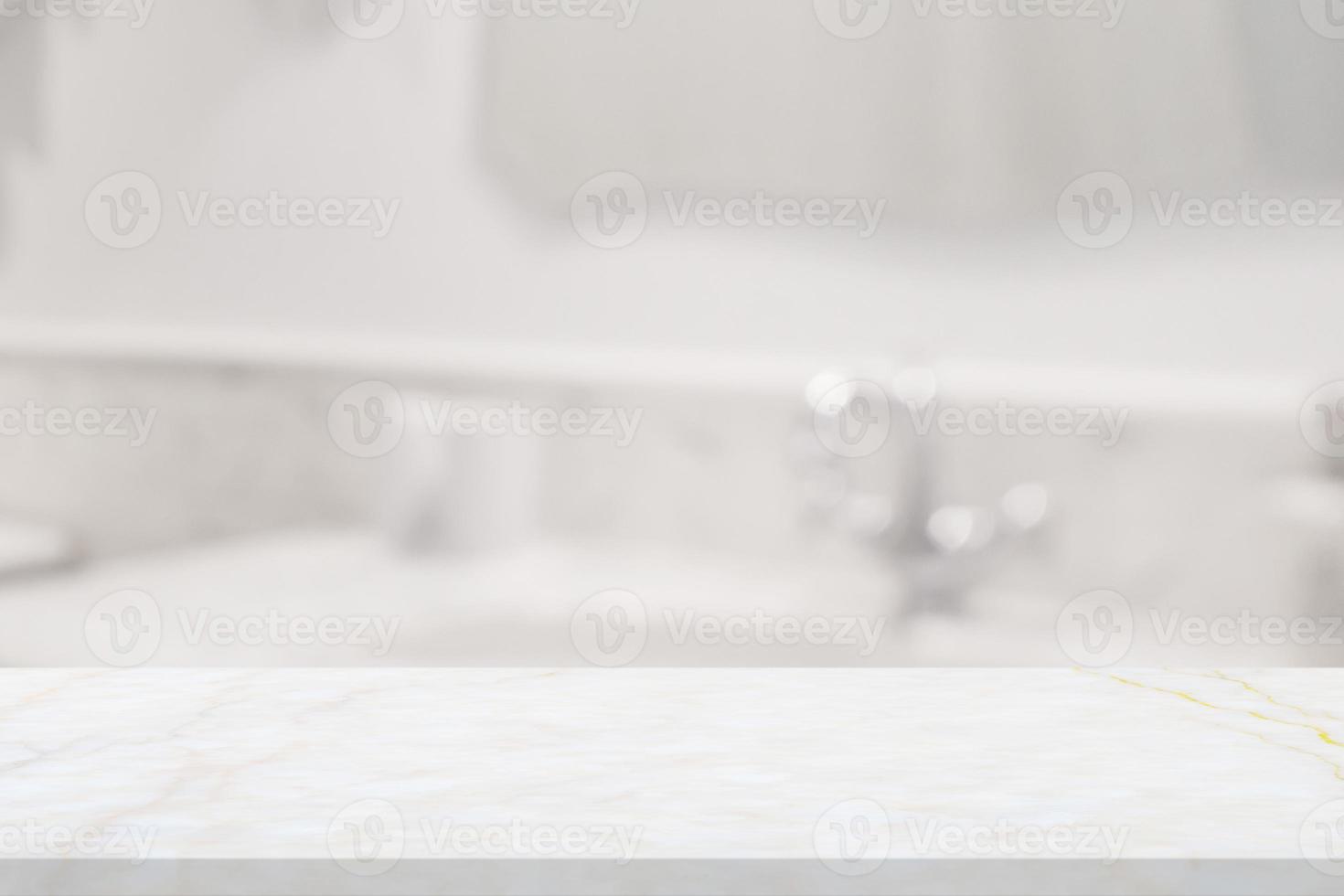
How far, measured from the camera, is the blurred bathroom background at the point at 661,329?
1.12 meters

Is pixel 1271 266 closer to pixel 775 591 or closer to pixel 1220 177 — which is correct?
pixel 1220 177

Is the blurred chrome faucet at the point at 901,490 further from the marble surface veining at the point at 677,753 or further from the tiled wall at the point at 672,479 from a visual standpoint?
the marble surface veining at the point at 677,753

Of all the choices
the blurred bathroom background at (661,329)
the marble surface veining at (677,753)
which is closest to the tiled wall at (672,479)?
the blurred bathroom background at (661,329)

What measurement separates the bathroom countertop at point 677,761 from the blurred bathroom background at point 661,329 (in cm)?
11

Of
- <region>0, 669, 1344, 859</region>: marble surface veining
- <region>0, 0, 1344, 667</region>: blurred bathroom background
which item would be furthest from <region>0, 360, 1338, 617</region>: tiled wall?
<region>0, 669, 1344, 859</region>: marble surface veining

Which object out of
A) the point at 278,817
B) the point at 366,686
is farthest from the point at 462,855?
the point at 366,686

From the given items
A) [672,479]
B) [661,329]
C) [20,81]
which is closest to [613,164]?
[661,329]

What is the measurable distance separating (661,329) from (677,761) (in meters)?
0.52

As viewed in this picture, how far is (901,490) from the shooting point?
1145 mm

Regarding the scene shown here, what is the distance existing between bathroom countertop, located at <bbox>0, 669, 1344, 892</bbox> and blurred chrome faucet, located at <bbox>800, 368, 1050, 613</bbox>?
0.13m

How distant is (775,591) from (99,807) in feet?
2.15

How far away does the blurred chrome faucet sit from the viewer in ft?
3.74

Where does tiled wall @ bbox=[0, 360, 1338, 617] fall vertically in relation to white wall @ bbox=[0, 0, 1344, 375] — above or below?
below

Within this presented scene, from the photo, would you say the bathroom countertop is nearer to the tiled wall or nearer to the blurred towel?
the tiled wall
